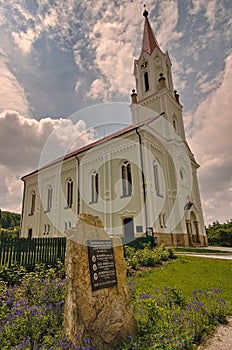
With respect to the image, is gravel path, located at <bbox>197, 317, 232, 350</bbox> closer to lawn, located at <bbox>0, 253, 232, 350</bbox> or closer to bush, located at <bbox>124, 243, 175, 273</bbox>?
lawn, located at <bbox>0, 253, 232, 350</bbox>

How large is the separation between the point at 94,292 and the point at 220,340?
248 cm

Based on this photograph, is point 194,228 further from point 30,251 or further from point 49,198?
point 30,251

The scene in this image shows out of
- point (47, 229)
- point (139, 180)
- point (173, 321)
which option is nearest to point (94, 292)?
point (173, 321)

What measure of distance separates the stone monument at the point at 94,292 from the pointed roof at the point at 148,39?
104 ft

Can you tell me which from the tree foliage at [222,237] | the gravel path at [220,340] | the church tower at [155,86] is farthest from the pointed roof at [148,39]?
the gravel path at [220,340]

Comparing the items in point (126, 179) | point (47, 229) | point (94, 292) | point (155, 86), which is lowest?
point (94, 292)

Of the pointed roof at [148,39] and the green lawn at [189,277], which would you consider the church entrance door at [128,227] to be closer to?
the green lawn at [189,277]

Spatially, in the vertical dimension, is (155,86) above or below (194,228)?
above

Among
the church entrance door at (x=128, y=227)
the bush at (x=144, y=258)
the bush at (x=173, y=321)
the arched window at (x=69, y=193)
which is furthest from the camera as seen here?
the arched window at (x=69, y=193)

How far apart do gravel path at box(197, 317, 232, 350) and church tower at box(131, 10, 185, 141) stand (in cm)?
2338

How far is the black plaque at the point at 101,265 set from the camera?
155 inches

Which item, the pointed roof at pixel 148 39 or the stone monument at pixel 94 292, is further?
the pointed roof at pixel 148 39

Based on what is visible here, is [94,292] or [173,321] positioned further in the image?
[173,321]

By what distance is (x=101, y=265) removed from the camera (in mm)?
4125
